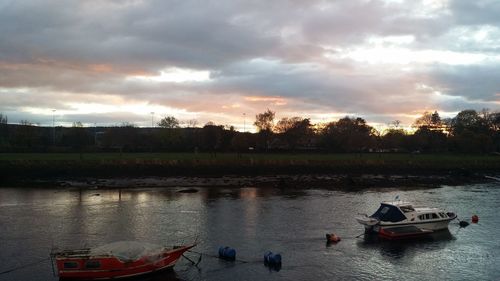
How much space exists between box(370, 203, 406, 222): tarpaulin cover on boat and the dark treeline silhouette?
103776 mm

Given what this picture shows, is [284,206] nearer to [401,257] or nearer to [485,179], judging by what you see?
[401,257]

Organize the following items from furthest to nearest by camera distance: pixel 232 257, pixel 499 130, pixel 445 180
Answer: pixel 499 130, pixel 445 180, pixel 232 257

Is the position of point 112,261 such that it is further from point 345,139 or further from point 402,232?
point 345,139

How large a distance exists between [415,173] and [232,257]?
86.9 metres

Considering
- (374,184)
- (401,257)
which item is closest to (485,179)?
(374,184)

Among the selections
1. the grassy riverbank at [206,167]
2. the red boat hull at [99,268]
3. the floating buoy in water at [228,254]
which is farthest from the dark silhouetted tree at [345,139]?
the red boat hull at [99,268]

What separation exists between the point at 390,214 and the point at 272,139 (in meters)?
119

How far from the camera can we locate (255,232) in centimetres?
4572

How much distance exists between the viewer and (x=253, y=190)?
80625 mm

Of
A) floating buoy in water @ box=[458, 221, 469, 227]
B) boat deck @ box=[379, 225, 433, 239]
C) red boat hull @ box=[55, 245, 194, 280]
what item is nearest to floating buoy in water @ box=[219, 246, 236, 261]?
red boat hull @ box=[55, 245, 194, 280]

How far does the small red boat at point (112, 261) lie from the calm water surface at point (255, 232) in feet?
4.28

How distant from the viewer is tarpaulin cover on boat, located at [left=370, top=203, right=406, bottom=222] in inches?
1798

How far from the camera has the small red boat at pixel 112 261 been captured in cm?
3031

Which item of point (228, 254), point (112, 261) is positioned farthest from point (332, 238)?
point (112, 261)
